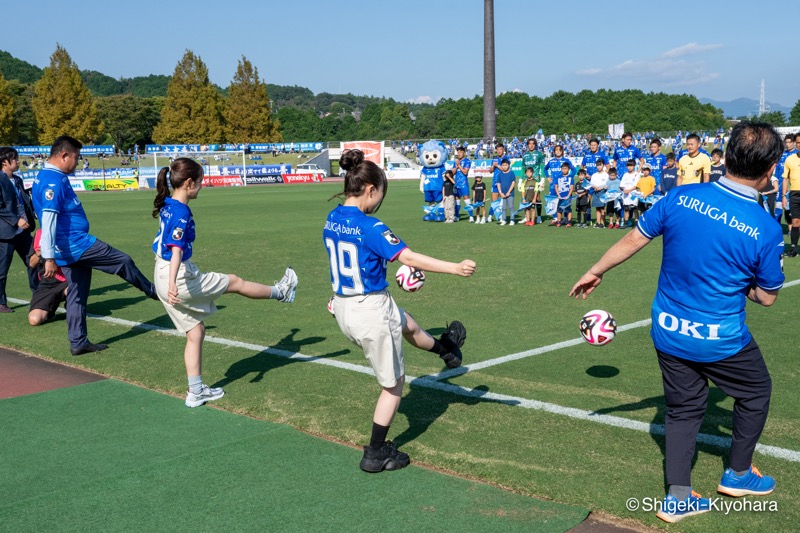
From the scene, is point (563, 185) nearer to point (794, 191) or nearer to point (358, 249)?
point (794, 191)

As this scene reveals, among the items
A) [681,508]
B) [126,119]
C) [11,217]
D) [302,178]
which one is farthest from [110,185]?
[126,119]

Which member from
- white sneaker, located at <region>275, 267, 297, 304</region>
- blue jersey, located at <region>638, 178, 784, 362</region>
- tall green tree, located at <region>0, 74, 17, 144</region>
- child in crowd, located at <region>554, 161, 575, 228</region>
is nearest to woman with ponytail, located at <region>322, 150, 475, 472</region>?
blue jersey, located at <region>638, 178, 784, 362</region>

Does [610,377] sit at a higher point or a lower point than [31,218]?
lower

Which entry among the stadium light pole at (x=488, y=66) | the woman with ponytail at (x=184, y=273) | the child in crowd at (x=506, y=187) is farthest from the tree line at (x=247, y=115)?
the woman with ponytail at (x=184, y=273)

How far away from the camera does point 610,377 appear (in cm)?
616

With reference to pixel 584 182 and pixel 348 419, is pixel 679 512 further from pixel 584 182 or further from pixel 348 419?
pixel 584 182

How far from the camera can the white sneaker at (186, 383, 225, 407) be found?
5770 mm

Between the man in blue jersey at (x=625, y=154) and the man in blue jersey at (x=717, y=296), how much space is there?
15.4m

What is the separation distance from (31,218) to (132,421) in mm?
6376

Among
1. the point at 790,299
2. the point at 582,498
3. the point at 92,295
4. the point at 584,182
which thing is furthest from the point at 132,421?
the point at 584,182

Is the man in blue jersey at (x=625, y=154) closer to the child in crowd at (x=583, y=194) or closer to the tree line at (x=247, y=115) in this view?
the child in crowd at (x=583, y=194)

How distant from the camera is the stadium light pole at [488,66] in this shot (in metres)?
50.6

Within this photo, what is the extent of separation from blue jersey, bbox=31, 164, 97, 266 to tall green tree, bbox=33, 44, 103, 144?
215 feet

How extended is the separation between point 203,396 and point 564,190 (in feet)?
49.8
